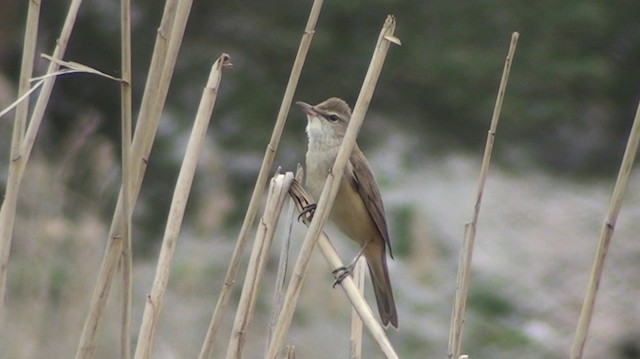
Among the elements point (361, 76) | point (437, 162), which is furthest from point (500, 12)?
point (437, 162)

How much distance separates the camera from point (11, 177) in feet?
6.98

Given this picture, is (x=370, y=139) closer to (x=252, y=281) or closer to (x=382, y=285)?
(x=382, y=285)

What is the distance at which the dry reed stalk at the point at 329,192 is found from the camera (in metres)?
2.04

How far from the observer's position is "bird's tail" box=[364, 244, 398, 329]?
3289 mm

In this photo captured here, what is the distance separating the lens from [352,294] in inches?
91.0

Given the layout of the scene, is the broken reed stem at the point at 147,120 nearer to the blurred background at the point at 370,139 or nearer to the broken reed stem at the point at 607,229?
the broken reed stem at the point at 607,229

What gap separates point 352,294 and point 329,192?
291 millimetres

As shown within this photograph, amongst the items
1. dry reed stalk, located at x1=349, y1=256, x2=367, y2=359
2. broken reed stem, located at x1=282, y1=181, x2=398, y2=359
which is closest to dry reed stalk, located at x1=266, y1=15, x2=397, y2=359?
broken reed stem, located at x1=282, y1=181, x2=398, y2=359

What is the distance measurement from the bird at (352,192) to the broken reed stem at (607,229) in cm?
115

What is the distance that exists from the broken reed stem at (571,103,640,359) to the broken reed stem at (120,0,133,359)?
827 millimetres

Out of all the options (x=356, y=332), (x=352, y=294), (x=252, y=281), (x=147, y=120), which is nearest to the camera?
(x=147, y=120)

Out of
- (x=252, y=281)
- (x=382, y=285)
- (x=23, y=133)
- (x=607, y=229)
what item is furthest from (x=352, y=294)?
(x=382, y=285)

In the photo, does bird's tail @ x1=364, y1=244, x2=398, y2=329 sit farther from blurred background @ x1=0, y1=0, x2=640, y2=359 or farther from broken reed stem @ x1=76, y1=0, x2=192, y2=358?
broken reed stem @ x1=76, y1=0, x2=192, y2=358

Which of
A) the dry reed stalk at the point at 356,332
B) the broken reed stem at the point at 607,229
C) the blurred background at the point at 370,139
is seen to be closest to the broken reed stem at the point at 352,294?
the dry reed stalk at the point at 356,332
